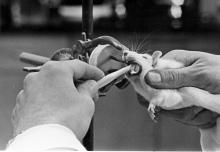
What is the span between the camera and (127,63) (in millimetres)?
528

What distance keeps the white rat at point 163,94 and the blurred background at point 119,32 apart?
1.02 metres

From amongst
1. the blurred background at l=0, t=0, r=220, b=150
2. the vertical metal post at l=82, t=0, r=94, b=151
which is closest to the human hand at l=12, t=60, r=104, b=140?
the vertical metal post at l=82, t=0, r=94, b=151

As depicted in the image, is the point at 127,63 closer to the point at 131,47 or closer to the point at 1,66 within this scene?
the point at 131,47

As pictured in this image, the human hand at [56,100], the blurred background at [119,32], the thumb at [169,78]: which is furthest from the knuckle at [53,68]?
the blurred background at [119,32]

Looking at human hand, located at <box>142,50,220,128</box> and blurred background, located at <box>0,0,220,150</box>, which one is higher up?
human hand, located at <box>142,50,220,128</box>

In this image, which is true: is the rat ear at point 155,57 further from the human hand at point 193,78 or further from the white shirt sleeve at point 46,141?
the white shirt sleeve at point 46,141

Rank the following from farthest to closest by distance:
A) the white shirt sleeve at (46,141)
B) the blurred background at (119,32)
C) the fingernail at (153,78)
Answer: the blurred background at (119,32), the fingernail at (153,78), the white shirt sleeve at (46,141)

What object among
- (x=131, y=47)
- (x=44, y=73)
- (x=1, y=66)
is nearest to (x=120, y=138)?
(x=1, y=66)

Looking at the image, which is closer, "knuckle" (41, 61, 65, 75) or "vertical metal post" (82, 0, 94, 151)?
"knuckle" (41, 61, 65, 75)

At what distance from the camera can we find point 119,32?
2400 mm

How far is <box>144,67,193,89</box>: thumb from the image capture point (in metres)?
0.52

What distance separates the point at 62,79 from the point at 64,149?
0.24ft

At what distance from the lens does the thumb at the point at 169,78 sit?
0.52 m

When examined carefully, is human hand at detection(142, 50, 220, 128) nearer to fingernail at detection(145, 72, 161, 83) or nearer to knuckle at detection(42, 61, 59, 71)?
fingernail at detection(145, 72, 161, 83)
